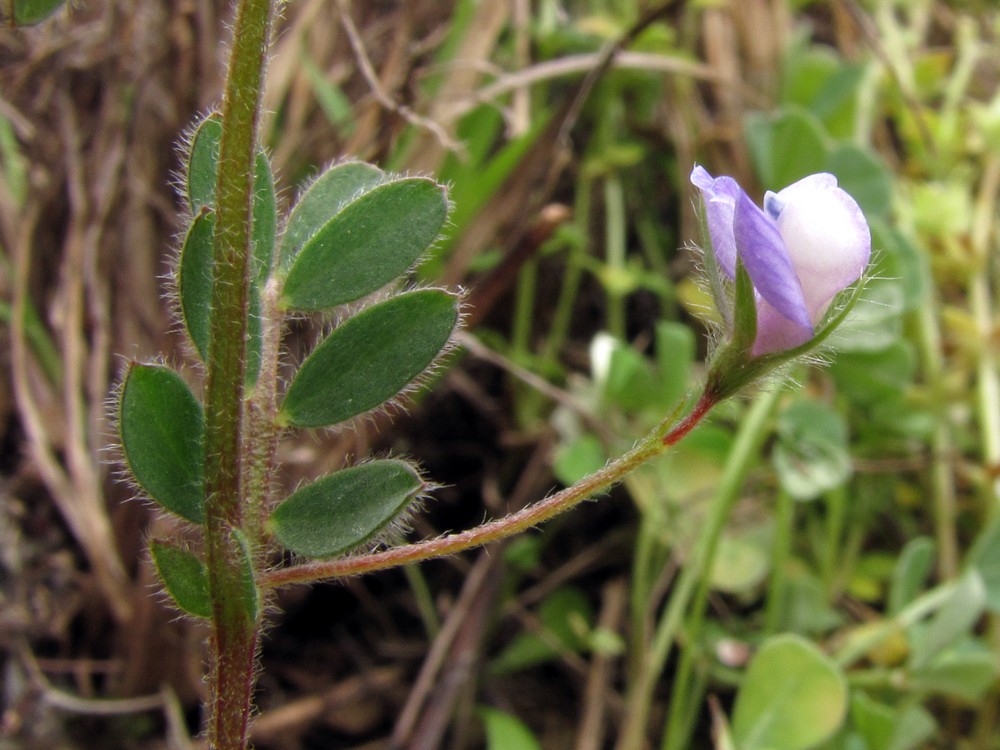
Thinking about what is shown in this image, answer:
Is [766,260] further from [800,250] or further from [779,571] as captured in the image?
[779,571]

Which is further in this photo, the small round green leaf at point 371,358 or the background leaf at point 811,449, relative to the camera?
the background leaf at point 811,449

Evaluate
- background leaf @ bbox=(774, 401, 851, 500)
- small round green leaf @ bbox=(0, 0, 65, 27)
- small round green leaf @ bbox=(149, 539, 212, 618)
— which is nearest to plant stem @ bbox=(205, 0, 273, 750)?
small round green leaf @ bbox=(149, 539, 212, 618)

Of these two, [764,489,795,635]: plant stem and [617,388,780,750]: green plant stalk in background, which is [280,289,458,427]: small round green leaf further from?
[764,489,795,635]: plant stem

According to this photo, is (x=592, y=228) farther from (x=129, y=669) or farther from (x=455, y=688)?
(x=129, y=669)

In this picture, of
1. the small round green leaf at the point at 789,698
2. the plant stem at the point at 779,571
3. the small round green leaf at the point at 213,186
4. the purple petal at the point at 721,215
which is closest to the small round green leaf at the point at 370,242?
the small round green leaf at the point at 213,186

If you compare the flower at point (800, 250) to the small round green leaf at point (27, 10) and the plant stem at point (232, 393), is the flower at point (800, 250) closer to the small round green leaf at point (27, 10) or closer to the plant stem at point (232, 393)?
the plant stem at point (232, 393)

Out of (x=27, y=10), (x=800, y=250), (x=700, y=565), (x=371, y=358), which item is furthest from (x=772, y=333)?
(x=700, y=565)
